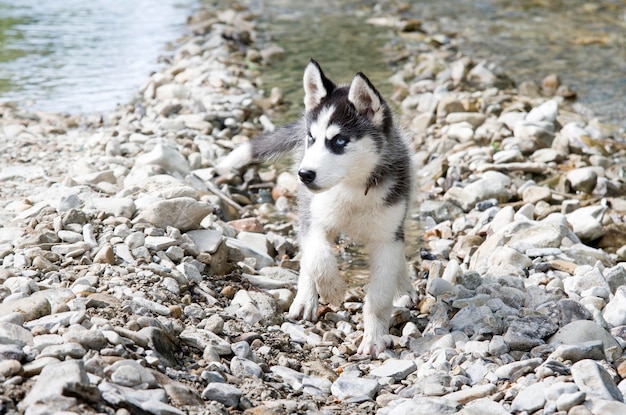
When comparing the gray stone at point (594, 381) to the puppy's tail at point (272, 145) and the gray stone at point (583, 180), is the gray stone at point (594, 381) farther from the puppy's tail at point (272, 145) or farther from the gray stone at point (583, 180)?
the gray stone at point (583, 180)

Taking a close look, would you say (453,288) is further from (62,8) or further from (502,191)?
(62,8)

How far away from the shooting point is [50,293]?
4336 millimetres

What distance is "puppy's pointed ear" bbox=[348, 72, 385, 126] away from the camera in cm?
512

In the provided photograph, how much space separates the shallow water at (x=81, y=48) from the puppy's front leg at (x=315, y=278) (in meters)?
6.39

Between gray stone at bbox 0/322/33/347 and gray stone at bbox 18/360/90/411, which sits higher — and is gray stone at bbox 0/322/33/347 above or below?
below

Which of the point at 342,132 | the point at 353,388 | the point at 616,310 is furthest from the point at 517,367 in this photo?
the point at 342,132

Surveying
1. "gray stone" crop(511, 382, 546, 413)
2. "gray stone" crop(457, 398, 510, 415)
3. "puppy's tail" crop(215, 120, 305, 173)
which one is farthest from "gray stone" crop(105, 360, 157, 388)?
"puppy's tail" crop(215, 120, 305, 173)

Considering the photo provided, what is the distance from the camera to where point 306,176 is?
188 inches

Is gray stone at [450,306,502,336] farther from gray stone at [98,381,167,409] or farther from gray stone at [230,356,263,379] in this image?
gray stone at [98,381,167,409]

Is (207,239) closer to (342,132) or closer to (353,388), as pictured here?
(342,132)

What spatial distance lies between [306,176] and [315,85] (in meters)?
0.91

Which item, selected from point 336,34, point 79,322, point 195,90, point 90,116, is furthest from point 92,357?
point 336,34

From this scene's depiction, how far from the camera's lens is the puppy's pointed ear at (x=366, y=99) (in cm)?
512

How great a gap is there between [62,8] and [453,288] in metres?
16.0
